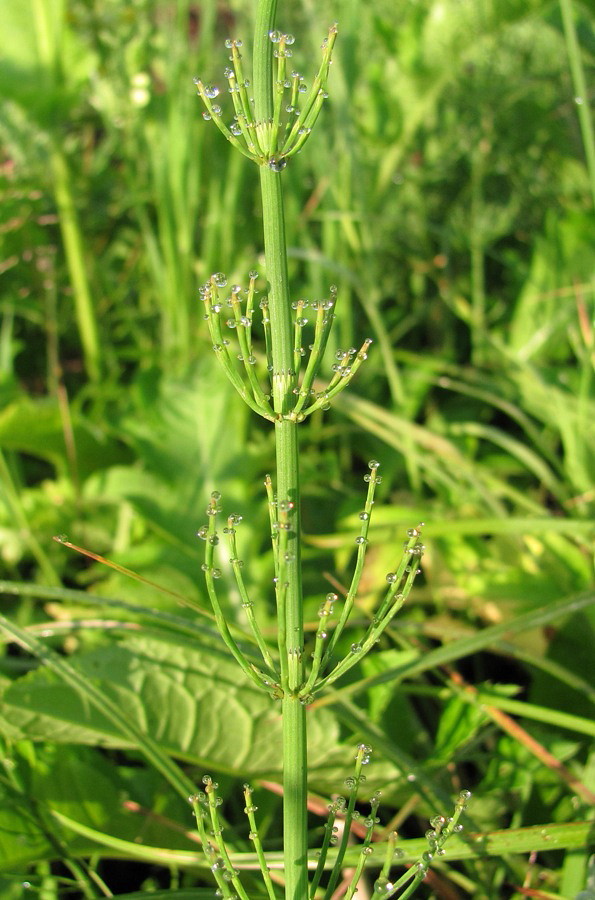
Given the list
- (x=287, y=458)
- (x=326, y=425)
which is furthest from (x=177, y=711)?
(x=326, y=425)

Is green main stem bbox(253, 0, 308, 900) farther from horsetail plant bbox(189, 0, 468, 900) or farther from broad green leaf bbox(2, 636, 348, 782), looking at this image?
broad green leaf bbox(2, 636, 348, 782)

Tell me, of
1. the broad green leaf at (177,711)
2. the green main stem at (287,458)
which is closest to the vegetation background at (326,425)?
the broad green leaf at (177,711)

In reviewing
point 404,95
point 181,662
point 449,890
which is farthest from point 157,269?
point 449,890

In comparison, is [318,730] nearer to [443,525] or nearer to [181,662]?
[181,662]

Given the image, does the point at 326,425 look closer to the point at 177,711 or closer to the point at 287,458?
the point at 177,711

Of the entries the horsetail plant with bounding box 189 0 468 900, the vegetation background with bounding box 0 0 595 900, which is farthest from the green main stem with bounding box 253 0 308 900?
the vegetation background with bounding box 0 0 595 900

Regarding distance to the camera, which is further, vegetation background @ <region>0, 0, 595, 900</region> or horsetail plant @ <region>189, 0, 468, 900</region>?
vegetation background @ <region>0, 0, 595, 900</region>
